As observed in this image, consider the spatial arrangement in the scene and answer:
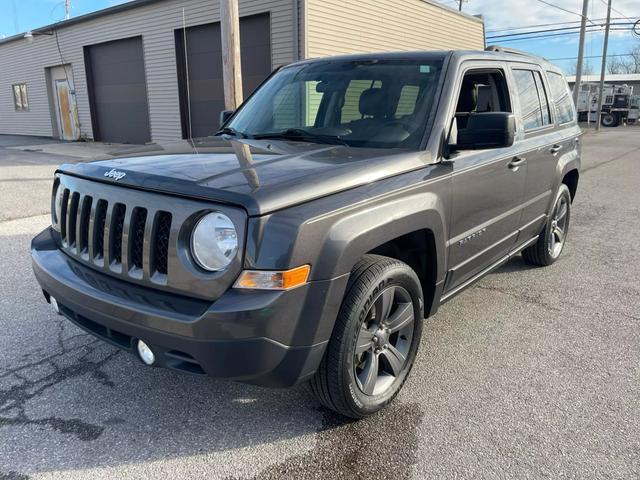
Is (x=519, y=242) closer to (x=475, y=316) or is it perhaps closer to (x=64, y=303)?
(x=475, y=316)

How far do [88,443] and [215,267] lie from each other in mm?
1128

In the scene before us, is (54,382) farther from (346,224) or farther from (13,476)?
(346,224)

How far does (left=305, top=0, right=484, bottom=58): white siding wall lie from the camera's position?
12.9 meters

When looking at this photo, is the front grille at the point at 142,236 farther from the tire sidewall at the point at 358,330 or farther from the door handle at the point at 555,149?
the door handle at the point at 555,149

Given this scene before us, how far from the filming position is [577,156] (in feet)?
17.3

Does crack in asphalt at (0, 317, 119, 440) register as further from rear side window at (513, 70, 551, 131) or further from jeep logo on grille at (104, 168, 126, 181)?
rear side window at (513, 70, 551, 131)

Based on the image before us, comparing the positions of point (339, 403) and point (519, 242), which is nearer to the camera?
point (339, 403)

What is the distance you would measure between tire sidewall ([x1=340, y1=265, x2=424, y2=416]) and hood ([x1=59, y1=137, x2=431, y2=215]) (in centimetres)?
49

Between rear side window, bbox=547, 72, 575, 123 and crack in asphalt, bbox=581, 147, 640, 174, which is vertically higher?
rear side window, bbox=547, 72, 575, 123

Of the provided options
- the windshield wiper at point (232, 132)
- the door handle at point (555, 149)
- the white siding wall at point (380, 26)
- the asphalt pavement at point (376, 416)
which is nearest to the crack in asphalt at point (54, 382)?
the asphalt pavement at point (376, 416)

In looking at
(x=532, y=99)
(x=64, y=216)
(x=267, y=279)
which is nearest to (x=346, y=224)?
(x=267, y=279)

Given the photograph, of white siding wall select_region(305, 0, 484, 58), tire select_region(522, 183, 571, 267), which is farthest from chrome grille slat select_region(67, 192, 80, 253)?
white siding wall select_region(305, 0, 484, 58)

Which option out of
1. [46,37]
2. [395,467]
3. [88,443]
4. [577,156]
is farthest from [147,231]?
[46,37]

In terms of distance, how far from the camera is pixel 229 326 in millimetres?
2041
